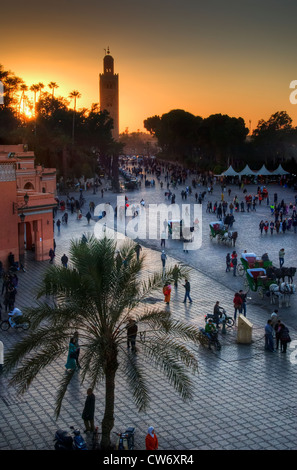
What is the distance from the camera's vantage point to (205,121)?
295 feet

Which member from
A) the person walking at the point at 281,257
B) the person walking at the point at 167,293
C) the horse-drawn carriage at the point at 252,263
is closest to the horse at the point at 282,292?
the horse-drawn carriage at the point at 252,263

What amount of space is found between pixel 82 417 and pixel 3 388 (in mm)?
2894

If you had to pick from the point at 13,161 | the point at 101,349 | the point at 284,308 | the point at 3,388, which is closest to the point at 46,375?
the point at 3,388

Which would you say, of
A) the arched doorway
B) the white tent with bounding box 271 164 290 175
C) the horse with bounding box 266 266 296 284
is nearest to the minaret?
the white tent with bounding box 271 164 290 175

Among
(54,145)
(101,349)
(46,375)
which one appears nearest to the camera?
(101,349)

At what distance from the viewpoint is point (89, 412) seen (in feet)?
34.7

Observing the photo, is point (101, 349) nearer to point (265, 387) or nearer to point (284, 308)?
point (265, 387)

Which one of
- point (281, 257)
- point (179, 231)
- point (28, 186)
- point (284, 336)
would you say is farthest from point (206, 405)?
point (28, 186)

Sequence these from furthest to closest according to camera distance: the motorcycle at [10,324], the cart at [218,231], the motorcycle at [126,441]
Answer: the cart at [218,231] < the motorcycle at [10,324] < the motorcycle at [126,441]

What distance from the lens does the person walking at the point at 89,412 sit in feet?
34.6
